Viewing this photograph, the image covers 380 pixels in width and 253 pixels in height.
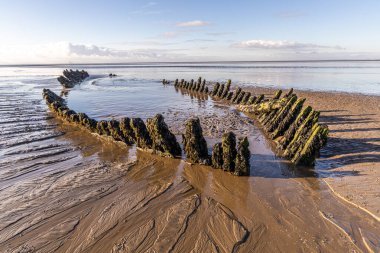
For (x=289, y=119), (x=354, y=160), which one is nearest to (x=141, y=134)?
(x=289, y=119)

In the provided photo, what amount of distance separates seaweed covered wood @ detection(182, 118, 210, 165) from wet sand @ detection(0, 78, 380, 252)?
1.17 ft

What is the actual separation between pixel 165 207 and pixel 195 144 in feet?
10.4

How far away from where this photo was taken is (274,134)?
12422mm

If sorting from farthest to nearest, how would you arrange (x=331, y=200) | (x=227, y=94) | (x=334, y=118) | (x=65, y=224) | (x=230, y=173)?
(x=227, y=94) < (x=334, y=118) < (x=230, y=173) < (x=331, y=200) < (x=65, y=224)

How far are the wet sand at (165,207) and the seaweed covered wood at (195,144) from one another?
0.36m

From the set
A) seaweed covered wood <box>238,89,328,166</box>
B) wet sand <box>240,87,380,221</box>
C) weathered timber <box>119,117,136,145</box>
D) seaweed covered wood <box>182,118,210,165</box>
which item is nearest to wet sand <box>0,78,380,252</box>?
Result: wet sand <box>240,87,380,221</box>

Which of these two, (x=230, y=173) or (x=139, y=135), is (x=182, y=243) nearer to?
(x=230, y=173)

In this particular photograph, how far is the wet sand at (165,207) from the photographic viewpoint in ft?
17.8

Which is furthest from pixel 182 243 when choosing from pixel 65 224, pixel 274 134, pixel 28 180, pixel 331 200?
pixel 274 134

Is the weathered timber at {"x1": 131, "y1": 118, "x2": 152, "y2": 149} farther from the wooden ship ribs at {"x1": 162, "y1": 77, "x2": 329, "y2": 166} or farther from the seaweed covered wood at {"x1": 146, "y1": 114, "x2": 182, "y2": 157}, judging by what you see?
the wooden ship ribs at {"x1": 162, "y1": 77, "x2": 329, "y2": 166}

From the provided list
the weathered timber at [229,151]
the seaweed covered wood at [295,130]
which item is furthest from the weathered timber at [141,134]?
the seaweed covered wood at [295,130]

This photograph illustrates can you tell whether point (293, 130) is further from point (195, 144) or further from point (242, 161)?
point (195, 144)

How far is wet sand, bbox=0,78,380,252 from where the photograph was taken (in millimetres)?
5434

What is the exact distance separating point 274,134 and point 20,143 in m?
11.8
